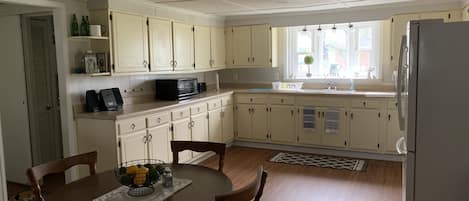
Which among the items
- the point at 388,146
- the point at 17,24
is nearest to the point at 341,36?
the point at 388,146

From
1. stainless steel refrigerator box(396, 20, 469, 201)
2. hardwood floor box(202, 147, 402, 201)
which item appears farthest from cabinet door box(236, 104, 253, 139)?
stainless steel refrigerator box(396, 20, 469, 201)

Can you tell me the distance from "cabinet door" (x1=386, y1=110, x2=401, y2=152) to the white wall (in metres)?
4.42

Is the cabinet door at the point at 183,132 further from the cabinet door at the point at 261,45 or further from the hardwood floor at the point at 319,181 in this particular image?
the cabinet door at the point at 261,45

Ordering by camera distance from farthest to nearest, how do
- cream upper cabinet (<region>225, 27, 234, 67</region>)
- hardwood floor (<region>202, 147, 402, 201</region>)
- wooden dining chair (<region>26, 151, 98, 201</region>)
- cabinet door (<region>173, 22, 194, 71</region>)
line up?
cream upper cabinet (<region>225, 27, 234, 67</region>), cabinet door (<region>173, 22, 194, 71</region>), hardwood floor (<region>202, 147, 402, 201</region>), wooden dining chair (<region>26, 151, 98, 201</region>)

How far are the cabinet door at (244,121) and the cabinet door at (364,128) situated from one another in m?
1.54

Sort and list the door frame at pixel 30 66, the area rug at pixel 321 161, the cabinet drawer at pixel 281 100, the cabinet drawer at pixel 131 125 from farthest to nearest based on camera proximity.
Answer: the cabinet drawer at pixel 281 100 < the area rug at pixel 321 161 < the door frame at pixel 30 66 < the cabinet drawer at pixel 131 125

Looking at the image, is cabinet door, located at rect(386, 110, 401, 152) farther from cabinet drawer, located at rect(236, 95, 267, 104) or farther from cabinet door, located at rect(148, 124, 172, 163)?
cabinet door, located at rect(148, 124, 172, 163)

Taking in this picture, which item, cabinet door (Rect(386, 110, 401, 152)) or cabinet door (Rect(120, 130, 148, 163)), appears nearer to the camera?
cabinet door (Rect(120, 130, 148, 163))

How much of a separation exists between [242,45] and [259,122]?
4.27 feet

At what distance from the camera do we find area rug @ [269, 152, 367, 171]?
4777 mm

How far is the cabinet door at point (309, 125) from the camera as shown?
5324 mm

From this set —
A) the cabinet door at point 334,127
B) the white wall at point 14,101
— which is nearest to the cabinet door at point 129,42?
the white wall at point 14,101

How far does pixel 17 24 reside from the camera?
160 inches

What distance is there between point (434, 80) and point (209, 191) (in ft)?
5.12
